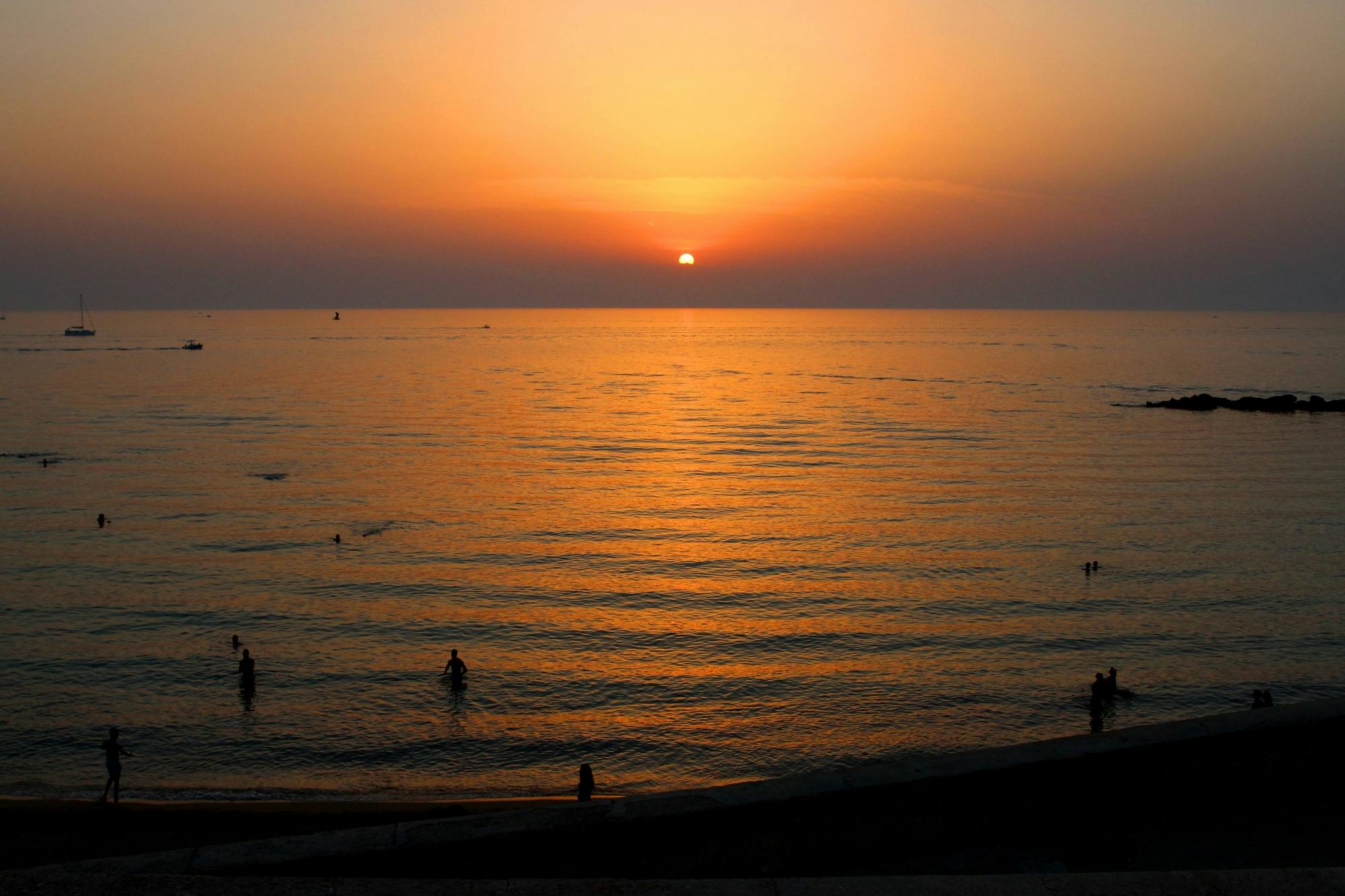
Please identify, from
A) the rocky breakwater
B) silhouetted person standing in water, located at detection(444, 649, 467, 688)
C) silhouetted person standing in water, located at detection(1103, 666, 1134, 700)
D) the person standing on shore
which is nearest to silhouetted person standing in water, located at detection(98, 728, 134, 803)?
silhouetted person standing in water, located at detection(444, 649, 467, 688)

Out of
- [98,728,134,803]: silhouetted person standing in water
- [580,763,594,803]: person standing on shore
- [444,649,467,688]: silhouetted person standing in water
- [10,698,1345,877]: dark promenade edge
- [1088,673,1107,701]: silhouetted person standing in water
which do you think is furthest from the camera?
[444,649,467,688]: silhouetted person standing in water

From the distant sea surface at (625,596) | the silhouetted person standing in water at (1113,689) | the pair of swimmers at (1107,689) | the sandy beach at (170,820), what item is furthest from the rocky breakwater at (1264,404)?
the sandy beach at (170,820)

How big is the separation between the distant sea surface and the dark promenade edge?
11379 mm

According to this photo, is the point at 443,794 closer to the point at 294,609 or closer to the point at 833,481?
the point at 294,609

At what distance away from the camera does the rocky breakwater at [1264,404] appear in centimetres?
9212

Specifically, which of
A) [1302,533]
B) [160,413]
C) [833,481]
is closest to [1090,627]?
[1302,533]

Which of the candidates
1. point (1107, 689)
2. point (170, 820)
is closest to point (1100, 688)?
point (1107, 689)

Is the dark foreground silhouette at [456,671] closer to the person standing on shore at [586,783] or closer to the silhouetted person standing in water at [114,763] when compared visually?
the person standing on shore at [586,783]

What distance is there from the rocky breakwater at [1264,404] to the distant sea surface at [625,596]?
14.4 m

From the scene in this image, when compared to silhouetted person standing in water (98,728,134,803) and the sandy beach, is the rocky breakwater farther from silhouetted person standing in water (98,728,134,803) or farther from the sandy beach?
silhouetted person standing in water (98,728,134,803)

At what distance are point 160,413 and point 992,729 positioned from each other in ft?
287

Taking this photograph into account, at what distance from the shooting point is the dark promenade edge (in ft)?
31.6

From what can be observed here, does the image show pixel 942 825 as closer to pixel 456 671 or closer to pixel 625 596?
pixel 456 671

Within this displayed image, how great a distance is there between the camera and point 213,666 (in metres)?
27.6
